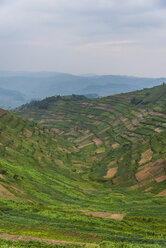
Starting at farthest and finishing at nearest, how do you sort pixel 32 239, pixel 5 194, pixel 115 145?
pixel 115 145, pixel 5 194, pixel 32 239

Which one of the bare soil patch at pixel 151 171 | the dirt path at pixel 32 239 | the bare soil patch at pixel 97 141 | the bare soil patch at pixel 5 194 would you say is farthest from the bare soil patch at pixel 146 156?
the bare soil patch at pixel 97 141

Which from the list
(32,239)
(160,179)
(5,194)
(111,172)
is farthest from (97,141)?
(32,239)

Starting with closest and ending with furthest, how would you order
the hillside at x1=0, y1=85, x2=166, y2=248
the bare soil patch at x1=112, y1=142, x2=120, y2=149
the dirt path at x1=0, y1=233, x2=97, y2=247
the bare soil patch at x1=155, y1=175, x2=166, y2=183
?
the dirt path at x1=0, y1=233, x2=97, y2=247 < the hillside at x1=0, y1=85, x2=166, y2=248 < the bare soil patch at x1=155, y1=175, x2=166, y2=183 < the bare soil patch at x1=112, y1=142, x2=120, y2=149

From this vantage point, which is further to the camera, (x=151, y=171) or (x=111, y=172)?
(x=111, y=172)

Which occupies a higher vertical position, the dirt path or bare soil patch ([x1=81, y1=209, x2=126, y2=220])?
the dirt path

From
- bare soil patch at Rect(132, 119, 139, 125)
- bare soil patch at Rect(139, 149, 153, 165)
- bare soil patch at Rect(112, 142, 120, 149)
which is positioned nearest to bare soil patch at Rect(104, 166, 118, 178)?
bare soil patch at Rect(139, 149, 153, 165)

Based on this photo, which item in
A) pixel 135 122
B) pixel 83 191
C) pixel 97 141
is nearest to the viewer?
pixel 83 191

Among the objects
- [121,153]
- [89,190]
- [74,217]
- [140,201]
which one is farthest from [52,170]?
[74,217]

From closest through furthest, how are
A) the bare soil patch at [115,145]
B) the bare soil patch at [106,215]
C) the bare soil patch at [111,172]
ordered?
the bare soil patch at [106,215]
the bare soil patch at [111,172]
the bare soil patch at [115,145]

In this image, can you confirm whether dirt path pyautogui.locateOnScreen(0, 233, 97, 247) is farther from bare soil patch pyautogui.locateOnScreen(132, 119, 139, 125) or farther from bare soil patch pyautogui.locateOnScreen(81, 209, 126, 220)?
bare soil patch pyautogui.locateOnScreen(132, 119, 139, 125)

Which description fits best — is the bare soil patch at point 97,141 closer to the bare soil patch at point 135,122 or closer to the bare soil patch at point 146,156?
the bare soil patch at point 135,122

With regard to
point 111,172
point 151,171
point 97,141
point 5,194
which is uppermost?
point 97,141

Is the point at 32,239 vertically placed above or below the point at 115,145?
below

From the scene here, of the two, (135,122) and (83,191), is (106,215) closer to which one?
(83,191)
